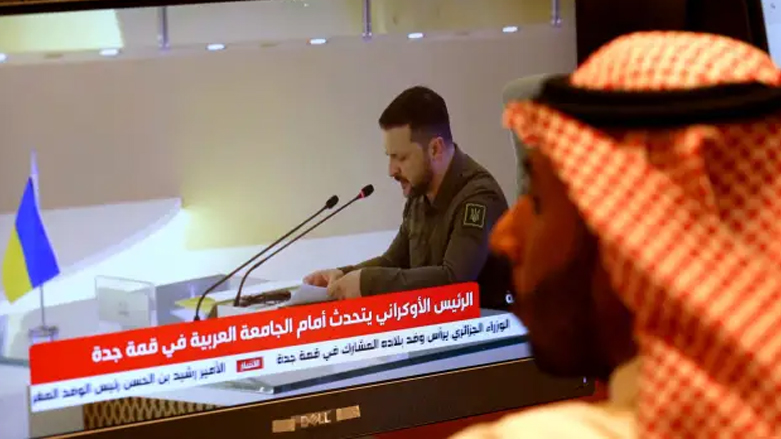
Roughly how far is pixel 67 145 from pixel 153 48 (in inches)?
6.1

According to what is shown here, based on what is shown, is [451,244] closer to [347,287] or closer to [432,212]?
[432,212]

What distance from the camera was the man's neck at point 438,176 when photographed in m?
1.39

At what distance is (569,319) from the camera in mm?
798

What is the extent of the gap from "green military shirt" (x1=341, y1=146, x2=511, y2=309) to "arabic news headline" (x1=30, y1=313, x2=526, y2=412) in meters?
0.05

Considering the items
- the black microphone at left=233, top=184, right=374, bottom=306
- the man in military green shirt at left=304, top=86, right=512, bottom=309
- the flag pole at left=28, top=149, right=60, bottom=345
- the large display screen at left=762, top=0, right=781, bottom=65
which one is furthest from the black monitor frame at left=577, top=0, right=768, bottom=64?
the flag pole at left=28, top=149, right=60, bottom=345

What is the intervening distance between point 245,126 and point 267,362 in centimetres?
30

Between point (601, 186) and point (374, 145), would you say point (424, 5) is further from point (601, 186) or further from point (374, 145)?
point (601, 186)

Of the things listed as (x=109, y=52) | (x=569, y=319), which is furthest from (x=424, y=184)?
(x=569, y=319)

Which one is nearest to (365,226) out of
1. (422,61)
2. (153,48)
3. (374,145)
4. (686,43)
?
(374,145)

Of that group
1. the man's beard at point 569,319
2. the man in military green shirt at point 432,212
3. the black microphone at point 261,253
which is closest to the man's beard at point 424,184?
the man in military green shirt at point 432,212

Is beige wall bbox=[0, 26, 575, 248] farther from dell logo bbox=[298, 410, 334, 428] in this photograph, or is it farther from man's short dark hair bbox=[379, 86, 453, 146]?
dell logo bbox=[298, 410, 334, 428]

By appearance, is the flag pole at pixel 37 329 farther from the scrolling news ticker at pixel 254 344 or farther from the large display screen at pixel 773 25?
the large display screen at pixel 773 25

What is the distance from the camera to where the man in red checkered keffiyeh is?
671 mm

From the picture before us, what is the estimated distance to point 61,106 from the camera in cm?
120
